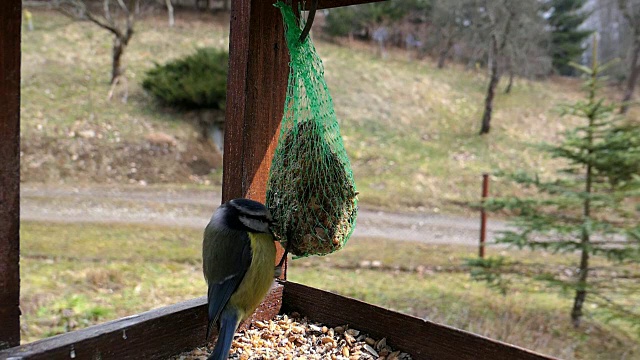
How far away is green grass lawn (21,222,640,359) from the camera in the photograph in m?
5.83

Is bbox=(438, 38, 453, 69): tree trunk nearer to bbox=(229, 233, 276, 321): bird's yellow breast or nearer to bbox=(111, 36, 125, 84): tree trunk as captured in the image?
bbox=(111, 36, 125, 84): tree trunk

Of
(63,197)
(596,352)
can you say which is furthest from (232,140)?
(63,197)

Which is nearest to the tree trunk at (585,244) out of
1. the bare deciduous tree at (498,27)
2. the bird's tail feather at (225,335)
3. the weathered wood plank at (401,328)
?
the weathered wood plank at (401,328)

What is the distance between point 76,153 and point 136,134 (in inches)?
70.5

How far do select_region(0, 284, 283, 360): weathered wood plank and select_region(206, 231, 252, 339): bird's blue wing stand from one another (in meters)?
0.22

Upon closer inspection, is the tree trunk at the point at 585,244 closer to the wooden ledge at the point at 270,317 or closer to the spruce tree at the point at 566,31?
the wooden ledge at the point at 270,317

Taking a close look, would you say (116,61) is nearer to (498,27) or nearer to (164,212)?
(164,212)

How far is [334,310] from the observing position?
2373mm

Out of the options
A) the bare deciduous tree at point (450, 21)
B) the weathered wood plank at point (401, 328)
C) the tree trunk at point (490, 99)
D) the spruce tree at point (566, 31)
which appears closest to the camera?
the weathered wood plank at point (401, 328)

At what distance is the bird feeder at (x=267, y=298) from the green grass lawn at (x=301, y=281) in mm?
3598

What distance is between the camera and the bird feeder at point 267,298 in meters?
1.57

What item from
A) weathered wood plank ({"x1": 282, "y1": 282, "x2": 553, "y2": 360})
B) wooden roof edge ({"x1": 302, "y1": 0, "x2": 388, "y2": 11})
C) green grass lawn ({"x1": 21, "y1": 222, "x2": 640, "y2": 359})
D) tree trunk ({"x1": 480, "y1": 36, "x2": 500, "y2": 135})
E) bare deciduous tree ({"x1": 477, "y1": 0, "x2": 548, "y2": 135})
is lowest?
green grass lawn ({"x1": 21, "y1": 222, "x2": 640, "y2": 359})

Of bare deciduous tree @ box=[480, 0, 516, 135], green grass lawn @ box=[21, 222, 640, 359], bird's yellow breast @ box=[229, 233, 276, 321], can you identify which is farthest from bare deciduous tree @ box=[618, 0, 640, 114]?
bird's yellow breast @ box=[229, 233, 276, 321]

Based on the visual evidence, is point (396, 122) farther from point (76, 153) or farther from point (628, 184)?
point (628, 184)
